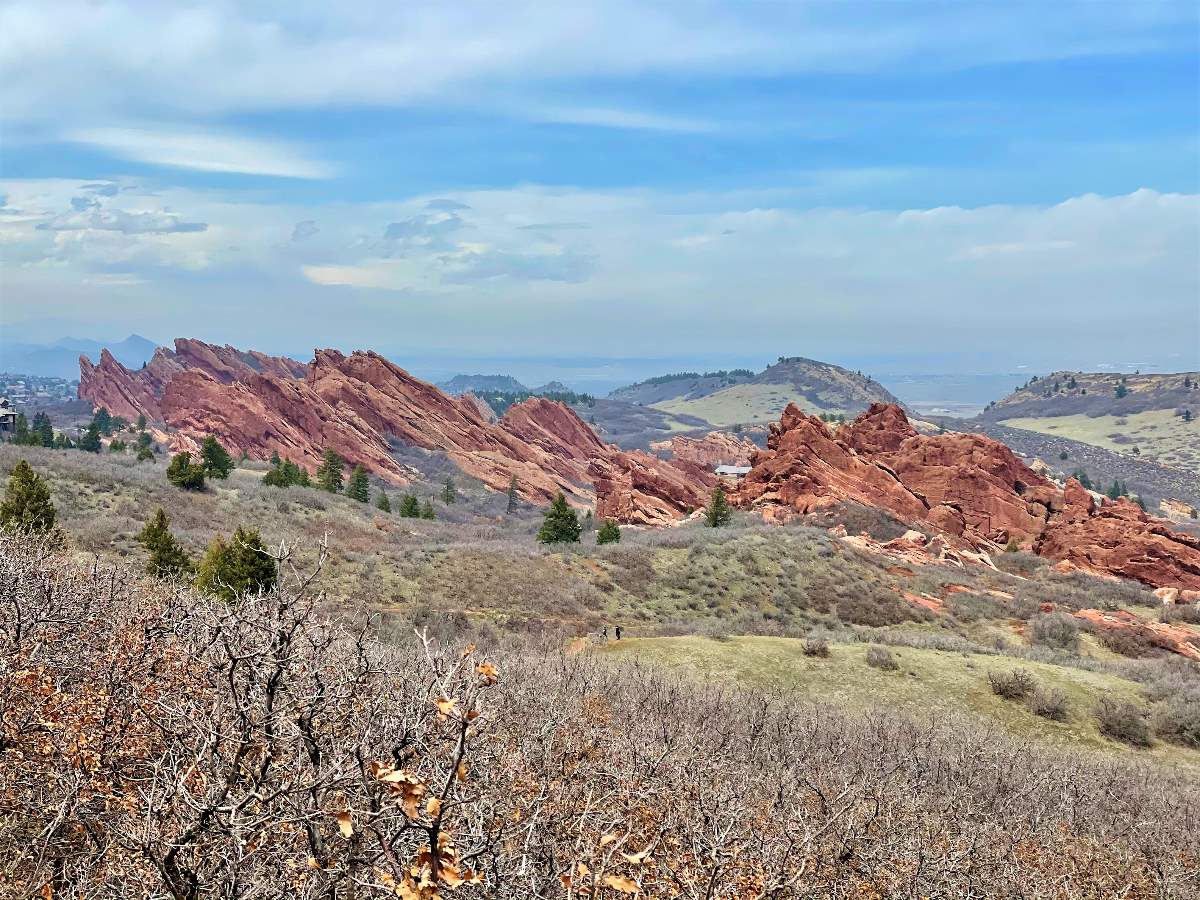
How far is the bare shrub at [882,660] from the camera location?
27.9 metres

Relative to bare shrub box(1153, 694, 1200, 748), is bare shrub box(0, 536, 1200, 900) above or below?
above

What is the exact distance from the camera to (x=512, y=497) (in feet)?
347

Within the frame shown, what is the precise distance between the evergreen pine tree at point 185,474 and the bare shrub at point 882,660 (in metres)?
44.6

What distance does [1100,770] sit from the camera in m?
19.8

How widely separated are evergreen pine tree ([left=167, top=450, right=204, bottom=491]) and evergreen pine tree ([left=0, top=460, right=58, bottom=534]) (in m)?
22.2

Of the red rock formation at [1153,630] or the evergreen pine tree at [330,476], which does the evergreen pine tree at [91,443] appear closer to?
the evergreen pine tree at [330,476]

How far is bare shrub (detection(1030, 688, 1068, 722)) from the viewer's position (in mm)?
25266

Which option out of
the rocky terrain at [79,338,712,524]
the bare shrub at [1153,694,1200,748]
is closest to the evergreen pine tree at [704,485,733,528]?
the rocky terrain at [79,338,712,524]

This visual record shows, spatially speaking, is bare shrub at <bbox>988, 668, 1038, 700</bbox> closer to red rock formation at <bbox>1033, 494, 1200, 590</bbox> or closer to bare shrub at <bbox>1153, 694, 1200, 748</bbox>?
bare shrub at <bbox>1153, 694, 1200, 748</bbox>

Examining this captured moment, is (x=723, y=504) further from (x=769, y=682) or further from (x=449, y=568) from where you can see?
(x=769, y=682)

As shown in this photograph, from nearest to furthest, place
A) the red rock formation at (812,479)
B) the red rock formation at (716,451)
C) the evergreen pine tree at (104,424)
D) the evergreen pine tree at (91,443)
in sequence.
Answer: the red rock formation at (812,479), the evergreen pine tree at (91,443), the evergreen pine tree at (104,424), the red rock formation at (716,451)

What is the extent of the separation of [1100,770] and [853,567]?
29.9 meters

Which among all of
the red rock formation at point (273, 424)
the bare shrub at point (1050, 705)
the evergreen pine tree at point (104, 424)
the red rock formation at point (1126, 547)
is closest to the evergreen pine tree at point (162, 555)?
the bare shrub at point (1050, 705)

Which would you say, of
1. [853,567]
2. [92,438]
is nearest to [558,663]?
[853,567]
